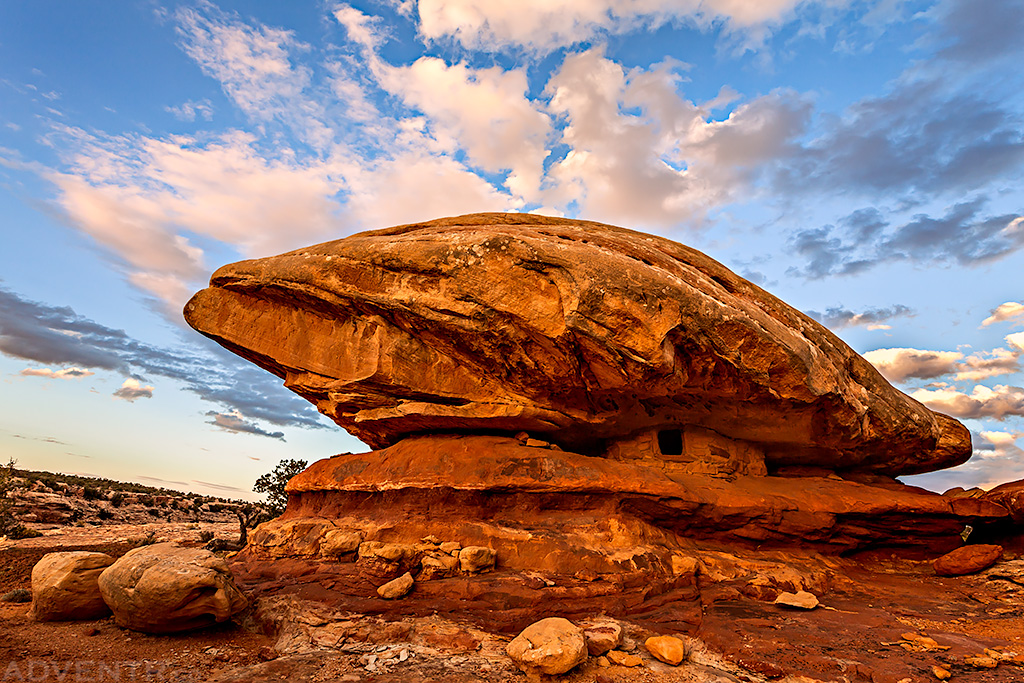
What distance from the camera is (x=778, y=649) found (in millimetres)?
6281

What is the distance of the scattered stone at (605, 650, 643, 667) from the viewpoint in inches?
231

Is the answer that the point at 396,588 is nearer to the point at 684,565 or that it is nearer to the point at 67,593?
the point at 67,593

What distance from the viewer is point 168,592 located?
637 centimetres

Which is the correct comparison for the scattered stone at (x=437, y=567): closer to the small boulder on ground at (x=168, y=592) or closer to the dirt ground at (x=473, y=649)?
the dirt ground at (x=473, y=649)

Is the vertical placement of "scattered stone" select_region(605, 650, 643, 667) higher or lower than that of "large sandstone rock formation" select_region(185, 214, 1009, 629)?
lower

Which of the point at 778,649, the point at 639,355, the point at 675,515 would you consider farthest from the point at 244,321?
the point at 778,649

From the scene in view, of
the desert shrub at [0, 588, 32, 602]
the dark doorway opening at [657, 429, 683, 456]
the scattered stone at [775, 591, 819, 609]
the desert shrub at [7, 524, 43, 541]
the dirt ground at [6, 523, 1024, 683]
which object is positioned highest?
the dark doorway opening at [657, 429, 683, 456]

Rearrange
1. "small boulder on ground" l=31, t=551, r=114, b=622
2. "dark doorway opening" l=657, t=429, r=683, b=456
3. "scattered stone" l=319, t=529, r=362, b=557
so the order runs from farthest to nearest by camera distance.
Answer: "dark doorway opening" l=657, t=429, r=683, b=456, "scattered stone" l=319, t=529, r=362, b=557, "small boulder on ground" l=31, t=551, r=114, b=622

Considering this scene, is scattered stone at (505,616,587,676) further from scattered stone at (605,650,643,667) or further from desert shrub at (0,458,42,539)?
desert shrub at (0,458,42,539)

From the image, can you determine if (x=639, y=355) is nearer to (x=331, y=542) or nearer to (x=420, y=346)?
(x=420, y=346)

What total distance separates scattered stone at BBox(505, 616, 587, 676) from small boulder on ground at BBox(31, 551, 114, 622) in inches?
237

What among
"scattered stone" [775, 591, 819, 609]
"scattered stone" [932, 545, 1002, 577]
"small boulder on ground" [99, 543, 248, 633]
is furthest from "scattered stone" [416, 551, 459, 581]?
"scattered stone" [932, 545, 1002, 577]

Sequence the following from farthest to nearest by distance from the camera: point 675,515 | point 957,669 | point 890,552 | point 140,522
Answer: point 140,522
point 890,552
point 675,515
point 957,669

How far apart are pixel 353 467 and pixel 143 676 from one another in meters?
4.22
